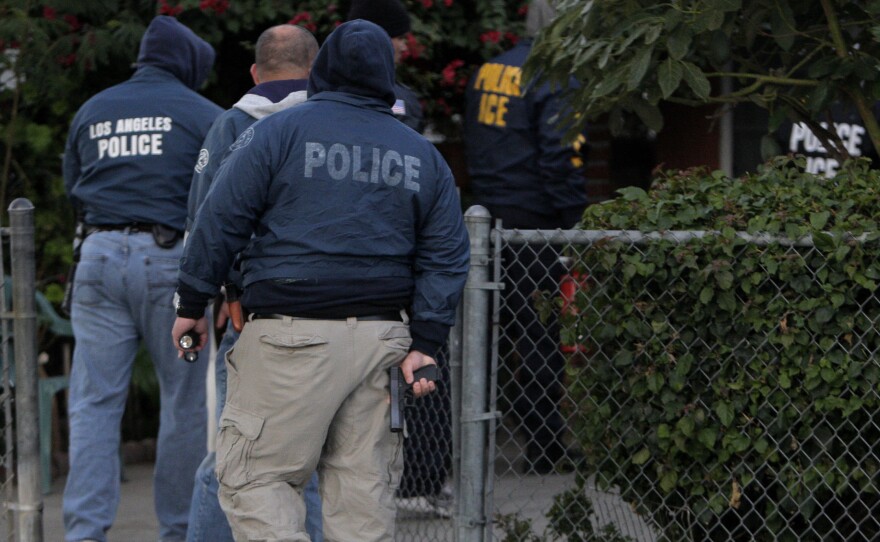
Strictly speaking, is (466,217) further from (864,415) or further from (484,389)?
(864,415)

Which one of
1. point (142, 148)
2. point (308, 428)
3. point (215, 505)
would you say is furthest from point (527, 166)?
point (308, 428)

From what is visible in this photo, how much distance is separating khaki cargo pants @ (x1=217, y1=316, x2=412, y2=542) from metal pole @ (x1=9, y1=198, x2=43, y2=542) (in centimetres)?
120

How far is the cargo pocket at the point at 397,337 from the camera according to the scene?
11.8ft

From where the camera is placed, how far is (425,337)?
12.0 feet

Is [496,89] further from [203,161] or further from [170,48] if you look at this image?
[203,161]

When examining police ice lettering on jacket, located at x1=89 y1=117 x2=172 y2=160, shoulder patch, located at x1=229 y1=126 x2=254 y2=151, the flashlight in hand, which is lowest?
the flashlight in hand

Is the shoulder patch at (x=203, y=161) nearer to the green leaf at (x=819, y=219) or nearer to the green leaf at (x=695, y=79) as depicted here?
the green leaf at (x=695, y=79)

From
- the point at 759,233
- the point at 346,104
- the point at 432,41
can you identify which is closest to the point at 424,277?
the point at 346,104

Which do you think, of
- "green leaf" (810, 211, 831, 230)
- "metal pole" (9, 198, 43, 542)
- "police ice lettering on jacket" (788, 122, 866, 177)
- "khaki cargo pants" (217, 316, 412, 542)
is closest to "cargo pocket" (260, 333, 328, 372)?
"khaki cargo pants" (217, 316, 412, 542)

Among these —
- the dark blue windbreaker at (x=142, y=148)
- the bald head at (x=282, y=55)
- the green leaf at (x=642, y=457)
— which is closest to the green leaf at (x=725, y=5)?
the bald head at (x=282, y=55)

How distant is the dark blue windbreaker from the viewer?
4.89m

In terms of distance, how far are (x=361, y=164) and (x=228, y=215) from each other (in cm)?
38

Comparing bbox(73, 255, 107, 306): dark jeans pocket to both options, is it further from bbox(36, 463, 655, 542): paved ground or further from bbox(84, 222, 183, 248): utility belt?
bbox(36, 463, 655, 542): paved ground

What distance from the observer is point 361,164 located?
11.6ft
